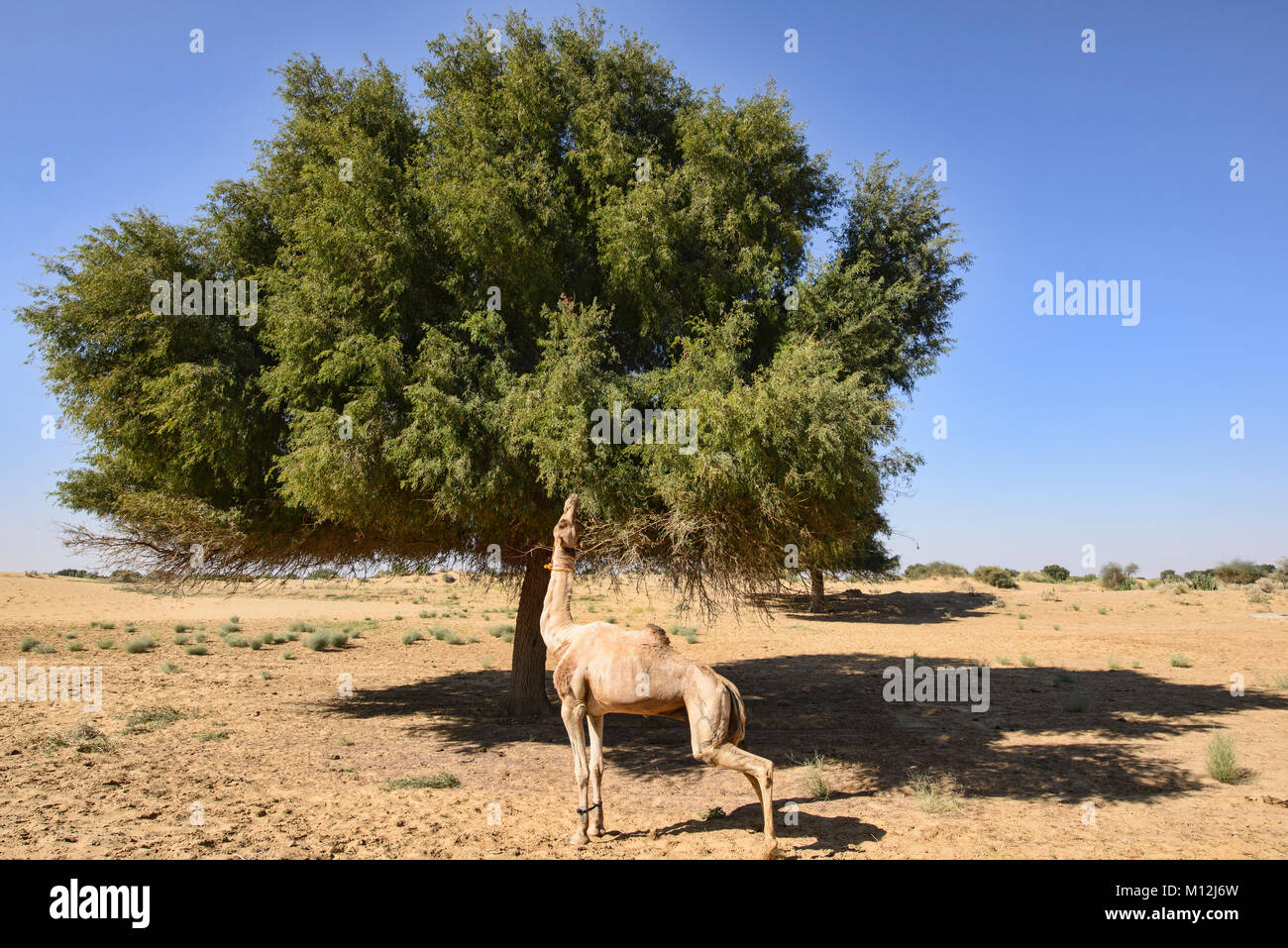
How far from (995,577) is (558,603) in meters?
59.8

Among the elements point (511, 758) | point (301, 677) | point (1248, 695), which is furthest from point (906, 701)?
point (301, 677)

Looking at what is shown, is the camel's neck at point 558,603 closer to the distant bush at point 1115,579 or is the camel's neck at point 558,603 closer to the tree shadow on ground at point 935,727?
the tree shadow on ground at point 935,727

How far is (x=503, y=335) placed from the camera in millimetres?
10914

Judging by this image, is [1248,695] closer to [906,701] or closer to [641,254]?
[906,701]

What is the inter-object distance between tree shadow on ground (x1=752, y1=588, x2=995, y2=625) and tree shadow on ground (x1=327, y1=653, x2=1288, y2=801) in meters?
15.9

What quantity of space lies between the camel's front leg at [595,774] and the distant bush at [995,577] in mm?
55919

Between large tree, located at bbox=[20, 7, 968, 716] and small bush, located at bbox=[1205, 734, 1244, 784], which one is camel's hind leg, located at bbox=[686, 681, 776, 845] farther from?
small bush, located at bbox=[1205, 734, 1244, 784]

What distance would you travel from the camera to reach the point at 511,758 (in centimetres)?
1105

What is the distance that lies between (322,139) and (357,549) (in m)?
7.46

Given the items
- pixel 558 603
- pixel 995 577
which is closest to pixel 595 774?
pixel 558 603

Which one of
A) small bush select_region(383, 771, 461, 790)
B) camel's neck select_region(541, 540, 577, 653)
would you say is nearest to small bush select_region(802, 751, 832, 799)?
camel's neck select_region(541, 540, 577, 653)

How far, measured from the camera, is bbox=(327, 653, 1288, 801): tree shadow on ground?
33.7 feet

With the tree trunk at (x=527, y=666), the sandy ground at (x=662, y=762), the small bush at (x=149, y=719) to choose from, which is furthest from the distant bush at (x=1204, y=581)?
the small bush at (x=149, y=719)

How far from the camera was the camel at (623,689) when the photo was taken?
20.6 feet
